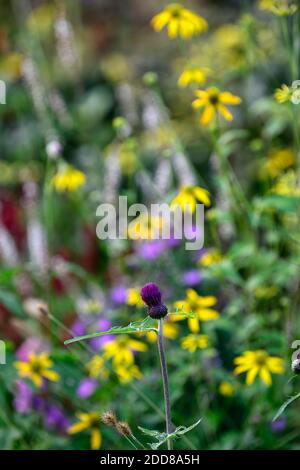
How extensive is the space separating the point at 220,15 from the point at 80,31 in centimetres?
79

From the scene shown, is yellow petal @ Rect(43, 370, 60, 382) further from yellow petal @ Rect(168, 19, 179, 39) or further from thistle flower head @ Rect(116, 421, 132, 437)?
yellow petal @ Rect(168, 19, 179, 39)

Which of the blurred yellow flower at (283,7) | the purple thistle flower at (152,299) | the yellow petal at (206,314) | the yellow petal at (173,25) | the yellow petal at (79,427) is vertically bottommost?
the yellow petal at (79,427)

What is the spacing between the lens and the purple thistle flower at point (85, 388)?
3.92ft

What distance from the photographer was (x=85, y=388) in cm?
120

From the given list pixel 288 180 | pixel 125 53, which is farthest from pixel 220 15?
pixel 288 180

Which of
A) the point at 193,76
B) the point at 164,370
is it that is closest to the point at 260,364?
the point at 164,370

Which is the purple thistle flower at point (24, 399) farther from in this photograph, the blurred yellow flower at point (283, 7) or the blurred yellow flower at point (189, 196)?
the blurred yellow flower at point (283, 7)

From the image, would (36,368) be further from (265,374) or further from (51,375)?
(265,374)

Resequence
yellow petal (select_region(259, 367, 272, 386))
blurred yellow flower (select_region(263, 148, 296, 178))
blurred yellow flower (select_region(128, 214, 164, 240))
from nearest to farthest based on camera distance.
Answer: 1. yellow petal (select_region(259, 367, 272, 386))
2. blurred yellow flower (select_region(128, 214, 164, 240))
3. blurred yellow flower (select_region(263, 148, 296, 178))

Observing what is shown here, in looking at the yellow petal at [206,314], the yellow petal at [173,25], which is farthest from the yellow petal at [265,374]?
the yellow petal at [173,25]

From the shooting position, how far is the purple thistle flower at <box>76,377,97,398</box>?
47.1 inches

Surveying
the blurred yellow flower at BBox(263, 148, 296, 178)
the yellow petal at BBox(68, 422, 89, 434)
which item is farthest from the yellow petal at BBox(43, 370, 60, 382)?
the blurred yellow flower at BBox(263, 148, 296, 178)

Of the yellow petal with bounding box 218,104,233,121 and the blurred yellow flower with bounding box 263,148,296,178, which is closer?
the yellow petal with bounding box 218,104,233,121

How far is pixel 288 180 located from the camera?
1.29m
